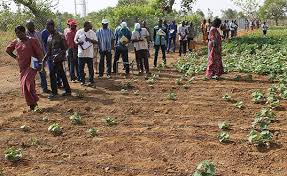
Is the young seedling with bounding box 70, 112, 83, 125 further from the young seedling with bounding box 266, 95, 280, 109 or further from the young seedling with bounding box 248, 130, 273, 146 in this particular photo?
the young seedling with bounding box 266, 95, 280, 109

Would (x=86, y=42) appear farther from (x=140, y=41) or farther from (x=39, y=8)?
(x=39, y=8)

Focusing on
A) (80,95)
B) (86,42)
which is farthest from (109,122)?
(86,42)

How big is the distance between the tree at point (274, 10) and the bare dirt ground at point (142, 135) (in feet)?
215

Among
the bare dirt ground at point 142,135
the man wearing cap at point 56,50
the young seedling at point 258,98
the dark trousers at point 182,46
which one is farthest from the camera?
the dark trousers at point 182,46

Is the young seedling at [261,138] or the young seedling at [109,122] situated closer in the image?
the young seedling at [261,138]

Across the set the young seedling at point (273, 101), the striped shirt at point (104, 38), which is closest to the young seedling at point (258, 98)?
the young seedling at point (273, 101)

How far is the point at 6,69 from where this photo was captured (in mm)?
17359

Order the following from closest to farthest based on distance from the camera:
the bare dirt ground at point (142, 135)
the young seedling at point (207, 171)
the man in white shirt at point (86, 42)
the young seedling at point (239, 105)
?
the young seedling at point (207, 171) → the bare dirt ground at point (142, 135) → the young seedling at point (239, 105) → the man in white shirt at point (86, 42)

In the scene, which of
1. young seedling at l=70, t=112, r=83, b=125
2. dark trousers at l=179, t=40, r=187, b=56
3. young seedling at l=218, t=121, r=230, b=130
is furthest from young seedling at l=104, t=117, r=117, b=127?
dark trousers at l=179, t=40, r=187, b=56

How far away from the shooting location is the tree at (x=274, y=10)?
73012 mm

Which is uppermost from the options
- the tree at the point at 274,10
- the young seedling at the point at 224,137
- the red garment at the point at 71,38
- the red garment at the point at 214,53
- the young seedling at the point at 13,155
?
the tree at the point at 274,10

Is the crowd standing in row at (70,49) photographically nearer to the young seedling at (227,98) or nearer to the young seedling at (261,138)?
the young seedling at (227,98)

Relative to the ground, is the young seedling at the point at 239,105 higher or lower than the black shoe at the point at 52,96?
lower

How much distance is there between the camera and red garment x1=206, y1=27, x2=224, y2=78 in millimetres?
11953
